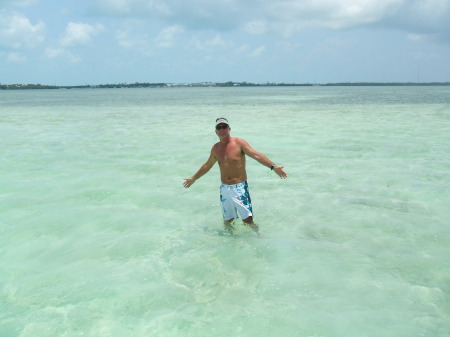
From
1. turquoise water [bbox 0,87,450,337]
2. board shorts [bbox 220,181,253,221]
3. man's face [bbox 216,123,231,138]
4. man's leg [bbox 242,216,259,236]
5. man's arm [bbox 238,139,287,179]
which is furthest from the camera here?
man's leg [bbox 242,216,259,236]

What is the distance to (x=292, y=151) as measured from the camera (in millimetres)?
12852

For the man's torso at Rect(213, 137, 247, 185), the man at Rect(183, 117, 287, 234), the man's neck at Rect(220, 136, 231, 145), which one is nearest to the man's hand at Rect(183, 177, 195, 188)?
the man at Rect(183, 117, 287, 234)

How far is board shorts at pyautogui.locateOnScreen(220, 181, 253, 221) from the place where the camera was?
557 centimetres

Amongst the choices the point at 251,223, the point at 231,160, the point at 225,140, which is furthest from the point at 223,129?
the point at 251,223

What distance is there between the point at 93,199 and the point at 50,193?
1083mm

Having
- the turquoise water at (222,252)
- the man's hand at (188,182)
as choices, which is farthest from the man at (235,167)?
the turquoise water at (222,252)

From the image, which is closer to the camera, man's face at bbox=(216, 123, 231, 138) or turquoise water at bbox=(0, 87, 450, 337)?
turquoise water at bbox=(0, 87, 450, 337)

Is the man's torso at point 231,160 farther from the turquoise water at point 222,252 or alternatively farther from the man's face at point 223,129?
the turquoise water at point 222,252

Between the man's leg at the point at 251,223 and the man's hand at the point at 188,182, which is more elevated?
the man's hand at the point at 188,182

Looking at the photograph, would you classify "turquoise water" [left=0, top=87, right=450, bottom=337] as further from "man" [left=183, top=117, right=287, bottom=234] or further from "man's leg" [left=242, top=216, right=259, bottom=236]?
"man" [left=183, top=117, right=287, bottom=234]

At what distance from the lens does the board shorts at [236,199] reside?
5.57m

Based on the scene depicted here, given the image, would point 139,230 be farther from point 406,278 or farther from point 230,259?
point 406,278

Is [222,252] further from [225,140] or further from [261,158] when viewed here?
[225,140]

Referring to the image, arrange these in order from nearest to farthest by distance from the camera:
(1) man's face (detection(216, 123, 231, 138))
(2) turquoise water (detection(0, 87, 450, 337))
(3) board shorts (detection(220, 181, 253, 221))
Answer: (2) turquoise water (detection(0, 87, 450, 337))
(1) man's face (detection(216, 123, 231, 138))
(3) board shorts (detection(220, 181, 253, 221))
